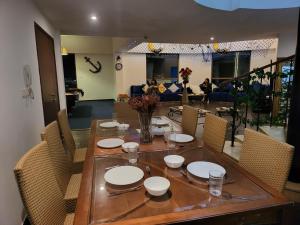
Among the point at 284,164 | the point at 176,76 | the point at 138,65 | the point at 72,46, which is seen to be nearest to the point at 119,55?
the point at 138,65

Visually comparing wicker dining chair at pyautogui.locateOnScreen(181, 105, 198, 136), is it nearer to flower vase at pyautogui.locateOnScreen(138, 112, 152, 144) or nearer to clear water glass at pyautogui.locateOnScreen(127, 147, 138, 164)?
flower vase at pyautogui.locateOnScreen(138, 112, 152, 144)

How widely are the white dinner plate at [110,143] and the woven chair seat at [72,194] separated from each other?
0.42m

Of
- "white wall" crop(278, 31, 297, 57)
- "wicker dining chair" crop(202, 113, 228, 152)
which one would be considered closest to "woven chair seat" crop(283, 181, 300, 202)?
"wicker dining chair" crop(202, 113, 228, 152)

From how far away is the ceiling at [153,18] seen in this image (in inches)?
118

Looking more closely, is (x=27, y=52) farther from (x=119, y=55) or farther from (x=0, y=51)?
(x=119, y=55)

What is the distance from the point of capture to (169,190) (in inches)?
44.1

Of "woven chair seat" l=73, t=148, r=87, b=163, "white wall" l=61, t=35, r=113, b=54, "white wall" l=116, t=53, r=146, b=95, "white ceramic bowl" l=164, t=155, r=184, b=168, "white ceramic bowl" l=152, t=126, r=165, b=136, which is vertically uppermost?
"white wall" l=61, t=35, r=113, b=54

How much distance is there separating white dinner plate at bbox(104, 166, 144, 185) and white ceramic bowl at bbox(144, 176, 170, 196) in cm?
9

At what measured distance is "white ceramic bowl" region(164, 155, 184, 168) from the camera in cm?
137

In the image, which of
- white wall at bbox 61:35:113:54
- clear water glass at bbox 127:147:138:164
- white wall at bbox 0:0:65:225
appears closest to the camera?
clear water glass at bbox 127:147:138:164

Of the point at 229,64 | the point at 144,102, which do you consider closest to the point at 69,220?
the point at 144,102

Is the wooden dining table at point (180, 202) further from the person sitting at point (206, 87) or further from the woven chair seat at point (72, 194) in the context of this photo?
the person sitting at point (206, 87)

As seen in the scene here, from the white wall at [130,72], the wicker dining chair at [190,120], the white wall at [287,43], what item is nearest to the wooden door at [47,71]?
the wicker dining chair at [190,120]

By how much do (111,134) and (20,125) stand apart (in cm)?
94
